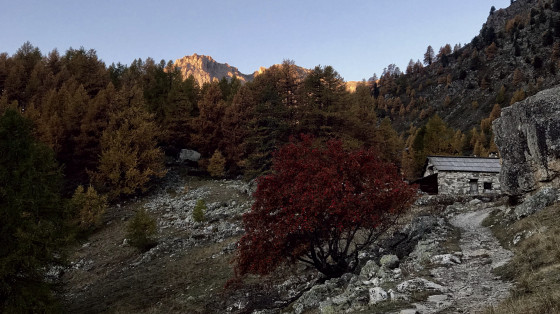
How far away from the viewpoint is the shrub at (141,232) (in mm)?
21652

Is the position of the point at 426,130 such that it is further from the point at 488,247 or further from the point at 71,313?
the point at 71,313

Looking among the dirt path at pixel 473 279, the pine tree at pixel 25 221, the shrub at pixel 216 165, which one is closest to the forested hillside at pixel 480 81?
the shrub at pixel 216 165

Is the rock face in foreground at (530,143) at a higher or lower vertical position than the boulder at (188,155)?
lower

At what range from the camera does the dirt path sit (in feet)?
21.5

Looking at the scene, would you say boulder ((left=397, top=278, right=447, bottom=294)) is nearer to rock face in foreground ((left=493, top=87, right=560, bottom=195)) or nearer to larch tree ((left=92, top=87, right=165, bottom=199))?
rock face in foreground ((left=493, top=87, right=560, bottom=195))

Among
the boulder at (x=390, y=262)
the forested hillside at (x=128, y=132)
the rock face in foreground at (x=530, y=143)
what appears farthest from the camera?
the rock face in foreground at (x=530, y=143)

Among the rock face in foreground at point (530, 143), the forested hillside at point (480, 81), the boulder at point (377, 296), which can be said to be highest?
the forested hillside at point (480, 81)

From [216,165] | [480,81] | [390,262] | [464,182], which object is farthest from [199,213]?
[480,81]

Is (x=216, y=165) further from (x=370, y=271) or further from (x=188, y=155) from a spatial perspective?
(x=370, y=271)

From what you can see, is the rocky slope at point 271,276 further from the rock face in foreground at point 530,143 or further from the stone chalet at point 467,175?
the stone chalet at point 467,175

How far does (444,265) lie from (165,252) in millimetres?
17509

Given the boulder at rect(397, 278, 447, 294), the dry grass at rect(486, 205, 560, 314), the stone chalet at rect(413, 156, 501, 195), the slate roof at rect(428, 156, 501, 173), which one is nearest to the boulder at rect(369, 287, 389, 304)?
the boulder at rect(397, 278, 447, 294)

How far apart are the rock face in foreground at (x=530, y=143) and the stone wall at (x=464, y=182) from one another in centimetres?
1251

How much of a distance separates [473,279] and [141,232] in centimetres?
1961
